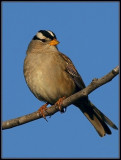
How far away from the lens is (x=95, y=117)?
23.8 feet

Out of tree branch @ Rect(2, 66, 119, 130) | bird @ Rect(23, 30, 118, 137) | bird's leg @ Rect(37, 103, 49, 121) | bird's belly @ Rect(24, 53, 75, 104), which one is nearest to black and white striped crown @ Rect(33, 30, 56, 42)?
bird @ Rect(23, 30, 118, 137)

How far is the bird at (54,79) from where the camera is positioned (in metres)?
6.85

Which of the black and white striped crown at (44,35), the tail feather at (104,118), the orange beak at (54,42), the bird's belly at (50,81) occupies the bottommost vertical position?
the tail feather at (104,118)

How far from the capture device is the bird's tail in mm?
7086

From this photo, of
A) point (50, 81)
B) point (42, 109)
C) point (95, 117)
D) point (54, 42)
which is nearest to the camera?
point (42, 109)

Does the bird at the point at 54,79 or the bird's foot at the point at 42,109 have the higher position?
the bird at the point at 54,79

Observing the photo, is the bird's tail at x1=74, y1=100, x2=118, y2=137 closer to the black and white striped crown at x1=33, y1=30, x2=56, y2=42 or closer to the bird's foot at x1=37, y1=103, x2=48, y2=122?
the bird's foot at x1=37, y1=103, x2=48, y2=122

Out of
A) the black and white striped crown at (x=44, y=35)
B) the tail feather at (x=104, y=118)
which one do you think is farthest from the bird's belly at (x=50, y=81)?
the black and white striped crown at (x=44, y=35)

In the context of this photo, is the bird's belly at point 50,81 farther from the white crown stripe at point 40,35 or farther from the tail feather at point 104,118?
the white crown stripe at point 40,35

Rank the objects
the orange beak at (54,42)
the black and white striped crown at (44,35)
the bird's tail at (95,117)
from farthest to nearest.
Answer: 1. the black and white striped crown at (44,35)
2. the orange beak at (54,42)
3. the bird's tail at (95,117)

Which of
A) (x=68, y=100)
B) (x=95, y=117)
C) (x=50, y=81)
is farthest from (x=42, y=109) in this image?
(x=95, y=117)

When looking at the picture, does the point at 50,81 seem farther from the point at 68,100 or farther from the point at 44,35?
the point at 44,35

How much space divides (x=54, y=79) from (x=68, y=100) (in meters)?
1.10

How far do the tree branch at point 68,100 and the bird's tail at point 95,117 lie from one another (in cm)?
104
